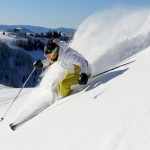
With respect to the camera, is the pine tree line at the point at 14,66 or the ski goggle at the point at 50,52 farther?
the pine tree line at the point at 14,66

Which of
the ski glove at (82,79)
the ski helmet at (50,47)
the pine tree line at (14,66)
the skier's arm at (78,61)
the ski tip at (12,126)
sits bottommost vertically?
the pine tree line at (14,66)

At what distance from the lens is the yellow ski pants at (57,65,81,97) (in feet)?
24.0

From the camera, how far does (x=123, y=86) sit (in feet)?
18.3

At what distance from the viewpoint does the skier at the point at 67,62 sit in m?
7.34

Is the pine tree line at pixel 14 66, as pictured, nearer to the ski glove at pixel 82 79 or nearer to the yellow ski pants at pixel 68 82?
the yellow ski pants at pixel 68 82

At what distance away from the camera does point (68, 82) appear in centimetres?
732

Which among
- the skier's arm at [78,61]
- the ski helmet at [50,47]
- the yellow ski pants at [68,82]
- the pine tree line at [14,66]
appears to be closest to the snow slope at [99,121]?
the yellow ski pants at [68,82]

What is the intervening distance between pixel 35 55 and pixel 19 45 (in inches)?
446

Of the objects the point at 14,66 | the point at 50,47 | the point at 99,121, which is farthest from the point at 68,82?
the point at 14,66

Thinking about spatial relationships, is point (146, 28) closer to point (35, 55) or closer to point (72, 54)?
point (72, 54)

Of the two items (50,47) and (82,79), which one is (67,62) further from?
(82,79)

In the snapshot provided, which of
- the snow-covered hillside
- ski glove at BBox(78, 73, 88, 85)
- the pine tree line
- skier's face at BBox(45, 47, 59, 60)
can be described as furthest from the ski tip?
the pine tree line

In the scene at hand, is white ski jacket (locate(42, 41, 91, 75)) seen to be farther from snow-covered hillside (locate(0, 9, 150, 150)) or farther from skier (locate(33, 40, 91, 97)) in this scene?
snow-covered hillside (locate(0, 9, 150, 150))

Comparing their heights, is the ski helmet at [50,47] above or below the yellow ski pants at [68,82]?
above
